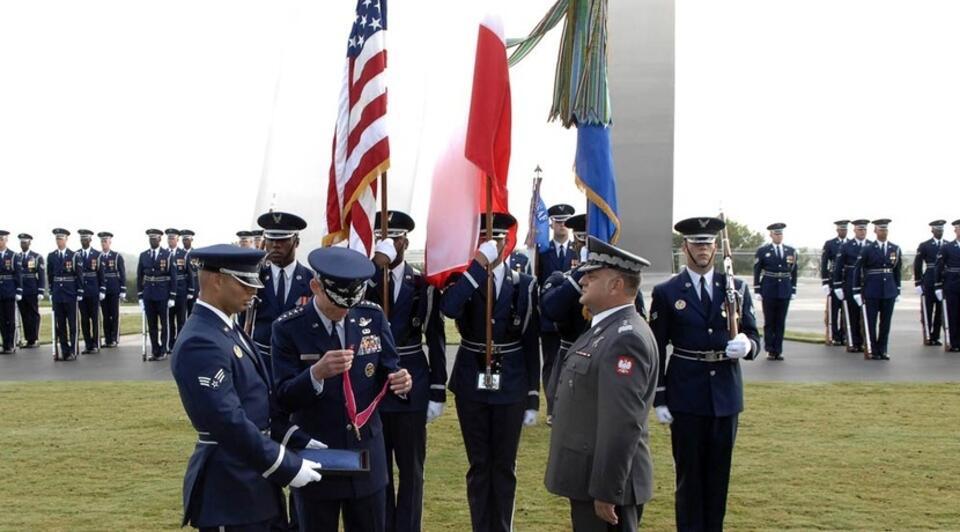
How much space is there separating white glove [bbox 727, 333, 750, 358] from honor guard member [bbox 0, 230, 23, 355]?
14921 mm

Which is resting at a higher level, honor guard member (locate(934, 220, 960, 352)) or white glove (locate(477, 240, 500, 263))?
white glove (locate(477, 240, 500, 263))

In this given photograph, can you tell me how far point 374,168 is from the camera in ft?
18.0

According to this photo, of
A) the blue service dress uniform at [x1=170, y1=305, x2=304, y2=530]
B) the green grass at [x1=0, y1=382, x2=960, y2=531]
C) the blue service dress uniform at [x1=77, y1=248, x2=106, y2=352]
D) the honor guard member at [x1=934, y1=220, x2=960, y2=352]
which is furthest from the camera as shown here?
the blue service dress uniform at [x1=77, y1=248, x2=106, y2=352]

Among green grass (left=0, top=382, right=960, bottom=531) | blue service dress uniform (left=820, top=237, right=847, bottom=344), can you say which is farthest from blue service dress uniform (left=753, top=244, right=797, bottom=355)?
green grass (left=0, top=382, right=960, bottom=531)

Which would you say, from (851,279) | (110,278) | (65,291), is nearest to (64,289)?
(65,291)

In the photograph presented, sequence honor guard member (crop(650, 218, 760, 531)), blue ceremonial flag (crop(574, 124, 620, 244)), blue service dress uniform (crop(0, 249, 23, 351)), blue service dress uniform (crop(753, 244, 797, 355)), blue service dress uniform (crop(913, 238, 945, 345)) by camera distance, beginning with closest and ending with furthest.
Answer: honor guard member (crop(650, 218, 760, 531)) < blue ceremonial flag (crop(574, 124, 620, 244)) < blue service dress uniform (crop(753, 244, 797, 355)) < blue service dress uniform (crop(913, 238, 945, 345)) < blue service dress uniform (crop(0, 249, 23, 351))

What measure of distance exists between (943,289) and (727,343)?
11.7 metres

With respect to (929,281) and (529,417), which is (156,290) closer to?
(529,417)

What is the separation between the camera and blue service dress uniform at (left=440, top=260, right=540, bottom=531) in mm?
5246

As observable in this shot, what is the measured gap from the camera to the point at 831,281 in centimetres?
1542

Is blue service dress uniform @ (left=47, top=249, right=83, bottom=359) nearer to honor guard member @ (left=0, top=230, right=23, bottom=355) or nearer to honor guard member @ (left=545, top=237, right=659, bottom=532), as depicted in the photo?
honor guard member @ (left=0, top=230, right=23, bottom=355)

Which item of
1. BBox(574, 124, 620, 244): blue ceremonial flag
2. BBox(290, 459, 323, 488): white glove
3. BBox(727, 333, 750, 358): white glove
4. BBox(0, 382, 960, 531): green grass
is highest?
BBox(574, 124, 620, 244): blue ceremonial flag

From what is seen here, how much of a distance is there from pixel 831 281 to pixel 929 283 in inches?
70.9

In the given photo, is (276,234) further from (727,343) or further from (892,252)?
(892,252)
